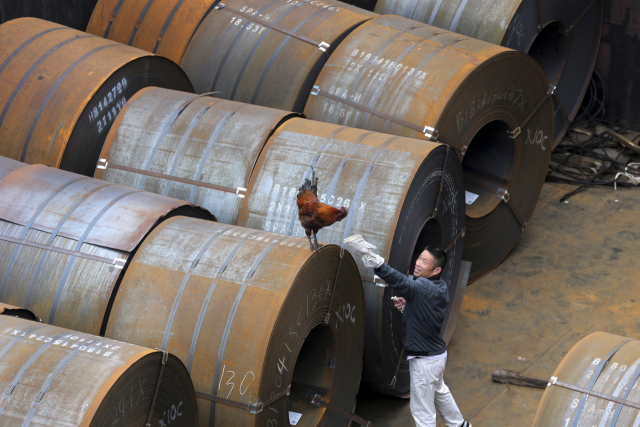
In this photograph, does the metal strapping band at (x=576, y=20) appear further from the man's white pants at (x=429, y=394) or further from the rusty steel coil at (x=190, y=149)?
the man's white pants at (x=429, y=394)

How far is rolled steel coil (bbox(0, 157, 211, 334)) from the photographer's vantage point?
3.88m

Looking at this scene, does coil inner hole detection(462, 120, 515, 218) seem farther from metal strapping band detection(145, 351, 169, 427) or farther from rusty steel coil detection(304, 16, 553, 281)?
metal strapping band detection(145, 351, 169, 427)

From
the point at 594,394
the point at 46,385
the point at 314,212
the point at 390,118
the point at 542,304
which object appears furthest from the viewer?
the point at 542,304

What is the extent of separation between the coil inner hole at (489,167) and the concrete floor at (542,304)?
2.48 ft

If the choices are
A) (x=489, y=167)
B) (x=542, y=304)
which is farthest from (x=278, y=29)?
(x=542, y=304)

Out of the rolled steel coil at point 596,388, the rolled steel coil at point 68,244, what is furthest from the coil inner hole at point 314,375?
the rolled steel coil at point 596,388

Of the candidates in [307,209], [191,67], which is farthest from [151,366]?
[191,67]

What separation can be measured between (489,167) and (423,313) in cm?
271

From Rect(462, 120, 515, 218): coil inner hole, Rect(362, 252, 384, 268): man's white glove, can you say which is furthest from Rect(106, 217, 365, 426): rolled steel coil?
Rect(462, 120, 515, 218): coil inner hole

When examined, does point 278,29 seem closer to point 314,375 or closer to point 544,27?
point 314,375

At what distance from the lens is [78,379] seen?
2908mm

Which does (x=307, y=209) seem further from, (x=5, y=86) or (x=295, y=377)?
(x=5, y=86)

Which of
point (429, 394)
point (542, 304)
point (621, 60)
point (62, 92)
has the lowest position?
point (429, 394)

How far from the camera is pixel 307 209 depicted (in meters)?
3.72
